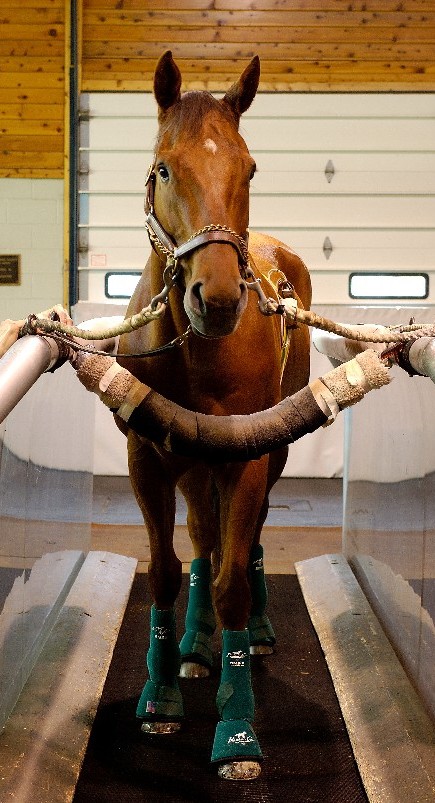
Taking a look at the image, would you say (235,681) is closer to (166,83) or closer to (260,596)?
(260,596)

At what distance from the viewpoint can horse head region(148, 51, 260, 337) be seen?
1620 mm

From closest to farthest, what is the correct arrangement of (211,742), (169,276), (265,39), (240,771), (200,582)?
(169,276) → (240,771) → (211,742) → (200,582) → (265,39)

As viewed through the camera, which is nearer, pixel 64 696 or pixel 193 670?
pixel 64 696

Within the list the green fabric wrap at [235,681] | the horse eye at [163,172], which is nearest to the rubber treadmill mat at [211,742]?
the green fabric wrap at [235,681]

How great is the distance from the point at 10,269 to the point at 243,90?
710 cm

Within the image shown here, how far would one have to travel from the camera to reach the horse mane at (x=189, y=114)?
1.81 metres

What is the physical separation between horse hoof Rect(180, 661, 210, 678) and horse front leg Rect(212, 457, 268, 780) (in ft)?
1.69

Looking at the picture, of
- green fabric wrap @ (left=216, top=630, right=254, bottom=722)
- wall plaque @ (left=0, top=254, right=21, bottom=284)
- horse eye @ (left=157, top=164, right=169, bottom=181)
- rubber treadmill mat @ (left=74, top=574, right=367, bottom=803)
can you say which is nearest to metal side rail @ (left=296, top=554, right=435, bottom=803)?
rubber treadmill mat @ (left=74, top=574, right=367, bottom=803)

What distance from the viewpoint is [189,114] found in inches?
72.2

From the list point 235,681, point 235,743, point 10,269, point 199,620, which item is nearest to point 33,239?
point 10,269

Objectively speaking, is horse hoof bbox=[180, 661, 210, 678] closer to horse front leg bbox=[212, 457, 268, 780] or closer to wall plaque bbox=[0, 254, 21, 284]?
horse front leg bbox=[212, 457, 268, 780]

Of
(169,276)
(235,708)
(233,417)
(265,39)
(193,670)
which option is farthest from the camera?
(265,39)

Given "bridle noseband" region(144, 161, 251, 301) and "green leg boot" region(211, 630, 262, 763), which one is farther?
"green leg boot" region(211, 630, 262, 763)

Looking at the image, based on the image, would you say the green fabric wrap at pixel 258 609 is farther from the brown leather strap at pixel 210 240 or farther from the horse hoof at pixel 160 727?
the brown leather strap at pixel 210 240
